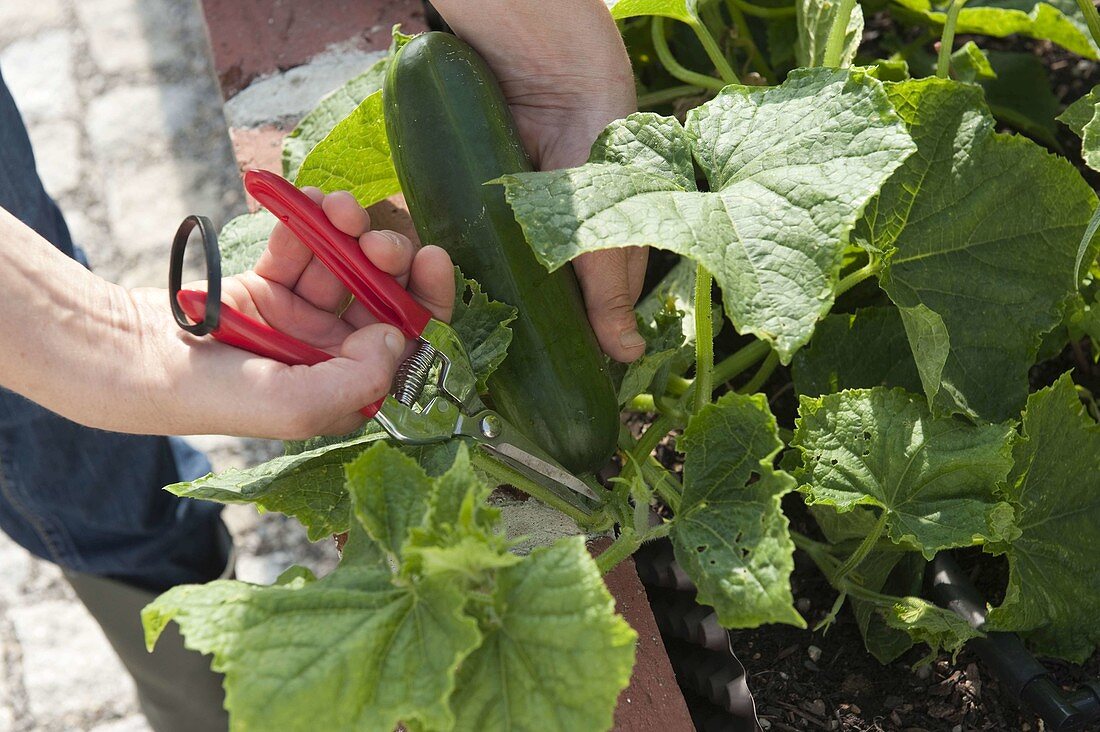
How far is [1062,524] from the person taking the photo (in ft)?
4.60

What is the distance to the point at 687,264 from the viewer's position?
172 centimetres

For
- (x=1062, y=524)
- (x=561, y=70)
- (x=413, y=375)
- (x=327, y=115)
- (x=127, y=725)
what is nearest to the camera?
(x=413, y=375)

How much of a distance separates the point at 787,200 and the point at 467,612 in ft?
1.70

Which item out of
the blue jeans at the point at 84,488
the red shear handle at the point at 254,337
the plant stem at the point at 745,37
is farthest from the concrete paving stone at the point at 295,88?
the red shear handle at the point at 254,337

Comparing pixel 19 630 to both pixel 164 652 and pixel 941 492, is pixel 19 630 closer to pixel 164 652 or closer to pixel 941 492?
pixel 164 652

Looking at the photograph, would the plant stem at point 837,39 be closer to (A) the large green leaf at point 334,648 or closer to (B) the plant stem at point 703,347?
(B) the plant stem at point 703,347

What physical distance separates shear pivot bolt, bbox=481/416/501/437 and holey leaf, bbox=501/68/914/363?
28 centimetres

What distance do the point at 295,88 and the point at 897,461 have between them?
1379 millimetres

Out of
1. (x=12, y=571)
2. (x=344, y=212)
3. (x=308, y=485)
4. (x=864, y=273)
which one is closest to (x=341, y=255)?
(x=344, y=212)

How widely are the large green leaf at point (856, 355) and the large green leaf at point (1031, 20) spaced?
1.78 feet

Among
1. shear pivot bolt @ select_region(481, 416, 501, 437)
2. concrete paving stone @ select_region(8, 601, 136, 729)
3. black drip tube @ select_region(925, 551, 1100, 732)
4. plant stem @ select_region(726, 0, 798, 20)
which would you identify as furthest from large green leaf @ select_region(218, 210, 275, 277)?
concrete paving stone @ select_region(8, 601, 136, 729)

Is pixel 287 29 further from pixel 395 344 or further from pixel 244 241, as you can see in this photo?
pixel 395 344

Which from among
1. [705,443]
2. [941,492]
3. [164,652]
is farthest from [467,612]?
[164,652]

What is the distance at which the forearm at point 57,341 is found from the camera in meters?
1.27
